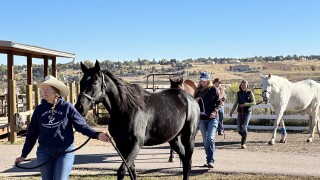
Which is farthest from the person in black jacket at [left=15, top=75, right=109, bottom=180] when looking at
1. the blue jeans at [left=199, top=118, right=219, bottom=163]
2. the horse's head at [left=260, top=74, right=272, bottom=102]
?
the horse's head at [left=260, top=74, right=272, bottom=102]

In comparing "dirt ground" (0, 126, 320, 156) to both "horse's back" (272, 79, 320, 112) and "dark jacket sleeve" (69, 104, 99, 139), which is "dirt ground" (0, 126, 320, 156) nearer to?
"horse's back" (272, 79, 320, 112)

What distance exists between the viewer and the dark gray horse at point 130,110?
227 inches

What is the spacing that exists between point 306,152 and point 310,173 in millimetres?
3018

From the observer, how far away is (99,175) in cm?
834

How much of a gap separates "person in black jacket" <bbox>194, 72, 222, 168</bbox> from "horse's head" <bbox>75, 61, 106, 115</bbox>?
3.12m

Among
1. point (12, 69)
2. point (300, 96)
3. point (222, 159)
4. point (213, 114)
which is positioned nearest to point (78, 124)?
point (213, 114)

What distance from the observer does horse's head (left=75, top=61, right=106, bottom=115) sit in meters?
5.55

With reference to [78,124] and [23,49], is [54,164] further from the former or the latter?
[23,49]

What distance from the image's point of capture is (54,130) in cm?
451

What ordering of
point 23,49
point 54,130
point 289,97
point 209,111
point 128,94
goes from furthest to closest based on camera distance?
1. point 289,97
2. point 23,49
3. point 209,111
4. point 128,94
5. point 54,130

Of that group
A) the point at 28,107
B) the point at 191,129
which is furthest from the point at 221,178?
the point at 28,107

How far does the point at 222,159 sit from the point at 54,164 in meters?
6.13

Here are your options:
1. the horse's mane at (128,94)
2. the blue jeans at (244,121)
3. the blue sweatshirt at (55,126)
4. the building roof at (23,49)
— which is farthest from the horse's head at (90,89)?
the building roof at (23,49)

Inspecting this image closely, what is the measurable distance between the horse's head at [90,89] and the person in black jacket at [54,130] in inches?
34.2
